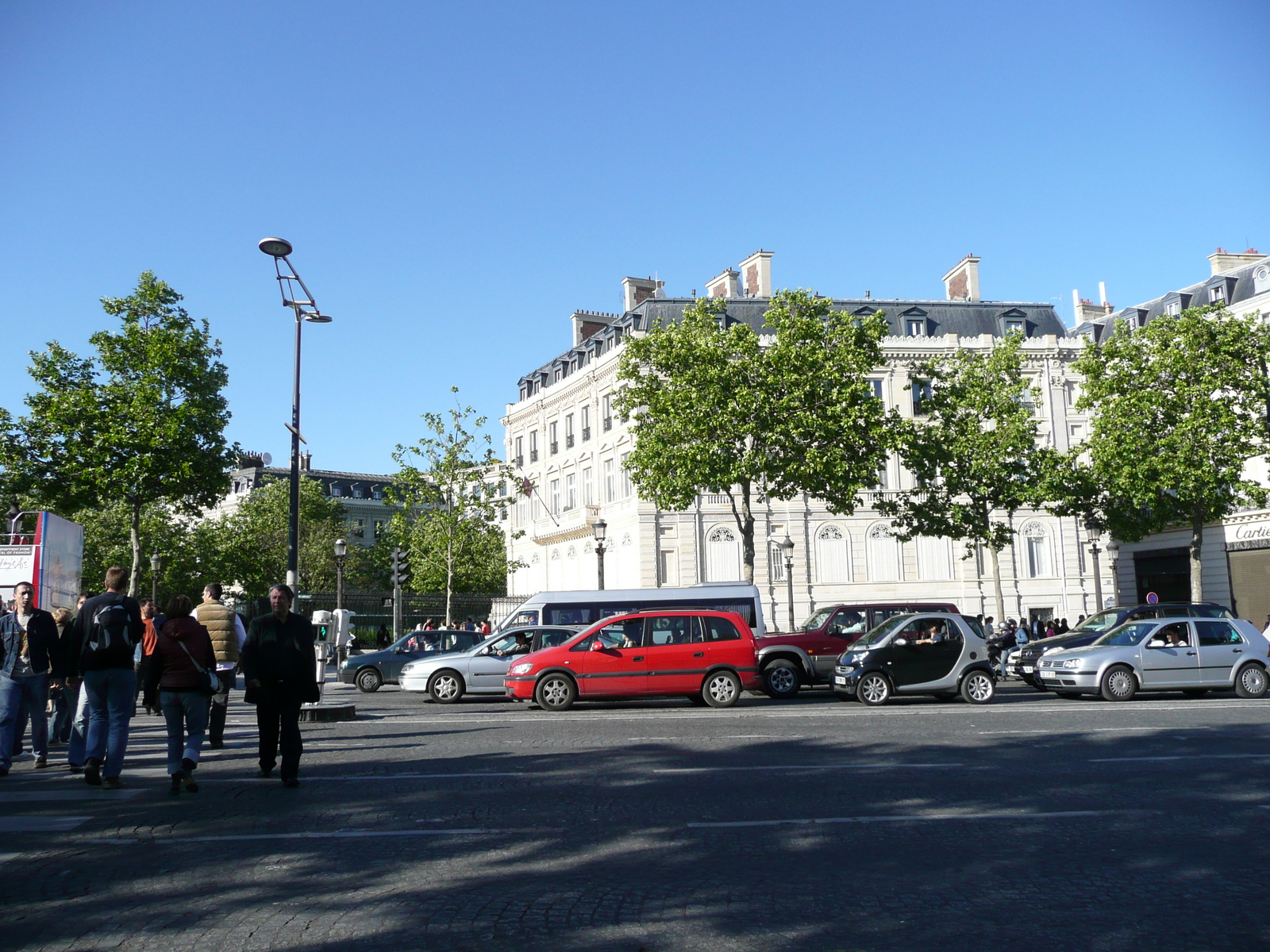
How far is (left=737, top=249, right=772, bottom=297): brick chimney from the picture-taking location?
5253cm

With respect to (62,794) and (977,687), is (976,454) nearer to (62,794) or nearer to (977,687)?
(977,687)

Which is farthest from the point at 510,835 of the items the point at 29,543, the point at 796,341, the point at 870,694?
the point at 796,341

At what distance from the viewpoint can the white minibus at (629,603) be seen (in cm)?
2402

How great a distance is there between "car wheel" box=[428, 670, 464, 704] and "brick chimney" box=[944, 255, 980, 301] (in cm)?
3985

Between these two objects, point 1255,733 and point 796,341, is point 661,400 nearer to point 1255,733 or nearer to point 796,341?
point 796,341

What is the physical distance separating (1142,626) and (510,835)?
15830mm

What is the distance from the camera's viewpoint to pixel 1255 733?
1288 centimetres

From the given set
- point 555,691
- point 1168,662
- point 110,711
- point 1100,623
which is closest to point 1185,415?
point 1100,623

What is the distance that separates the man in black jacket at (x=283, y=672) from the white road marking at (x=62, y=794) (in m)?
1.29

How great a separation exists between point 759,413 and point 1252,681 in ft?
48.1

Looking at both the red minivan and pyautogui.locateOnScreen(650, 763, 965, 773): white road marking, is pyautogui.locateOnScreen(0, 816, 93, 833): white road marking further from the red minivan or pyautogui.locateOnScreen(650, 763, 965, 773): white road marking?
the red minivan

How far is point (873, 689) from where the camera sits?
61.1ft

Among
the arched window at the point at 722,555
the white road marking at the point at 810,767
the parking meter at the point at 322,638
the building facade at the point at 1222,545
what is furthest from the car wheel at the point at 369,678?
the building facade at the point at 1222,545

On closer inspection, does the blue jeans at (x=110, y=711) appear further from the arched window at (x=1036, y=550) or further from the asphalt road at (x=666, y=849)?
the arched window at (x=1036, y=550)
